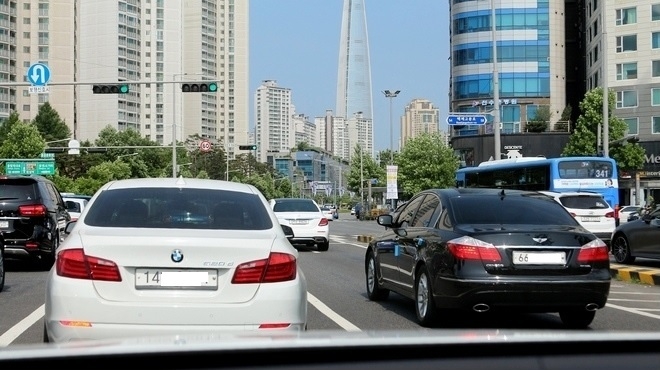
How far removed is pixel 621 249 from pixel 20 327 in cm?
1320

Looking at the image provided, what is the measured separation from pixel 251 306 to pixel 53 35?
119m

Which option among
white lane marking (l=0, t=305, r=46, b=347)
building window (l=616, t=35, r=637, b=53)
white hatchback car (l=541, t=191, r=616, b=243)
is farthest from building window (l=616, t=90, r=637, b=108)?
white lane marking (l=0, t=305, r=46, b=347)

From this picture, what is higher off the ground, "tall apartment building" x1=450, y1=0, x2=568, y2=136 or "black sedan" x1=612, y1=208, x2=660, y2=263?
"tall apartment building" x1=450, y1=0, x2=568, y2=136

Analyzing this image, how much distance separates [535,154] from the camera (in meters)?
71.9

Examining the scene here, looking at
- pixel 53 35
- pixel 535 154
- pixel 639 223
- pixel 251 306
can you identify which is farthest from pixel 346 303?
pixel 53 35

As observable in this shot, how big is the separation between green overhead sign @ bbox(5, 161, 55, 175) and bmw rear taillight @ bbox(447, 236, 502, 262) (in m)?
61.8

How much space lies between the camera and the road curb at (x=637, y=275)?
1496cm

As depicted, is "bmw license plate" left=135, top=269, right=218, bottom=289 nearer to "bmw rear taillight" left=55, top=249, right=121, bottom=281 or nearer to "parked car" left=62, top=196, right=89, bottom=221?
"bmw rear taillight" left=55, top=249, right=121, bottom=281

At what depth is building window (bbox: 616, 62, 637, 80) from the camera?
212ft

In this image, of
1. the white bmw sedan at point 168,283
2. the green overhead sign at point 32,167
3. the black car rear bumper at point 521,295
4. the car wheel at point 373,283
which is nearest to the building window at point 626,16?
the green overhead sign at point 32,167

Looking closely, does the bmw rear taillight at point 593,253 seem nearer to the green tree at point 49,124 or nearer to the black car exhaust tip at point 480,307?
the black car exhaust tip at point 480,307

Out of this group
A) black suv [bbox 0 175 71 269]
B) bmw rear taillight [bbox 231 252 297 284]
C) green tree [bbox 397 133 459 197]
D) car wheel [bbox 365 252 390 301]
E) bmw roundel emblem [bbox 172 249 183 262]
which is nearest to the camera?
bmw roundel emblem [bbox 172 249 183 262]

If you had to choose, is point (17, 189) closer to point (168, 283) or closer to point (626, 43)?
point (168, 283)

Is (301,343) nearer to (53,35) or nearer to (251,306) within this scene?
(251,306)
